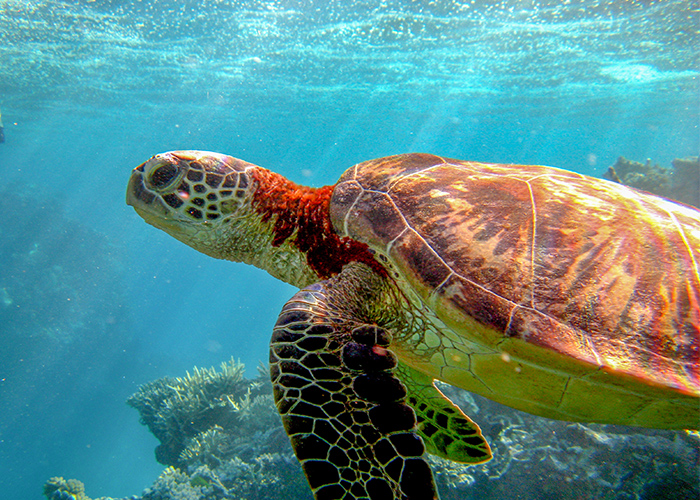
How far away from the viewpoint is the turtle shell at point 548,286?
1324 millimetres

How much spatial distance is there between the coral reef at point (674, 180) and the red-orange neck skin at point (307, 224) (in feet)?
27.4

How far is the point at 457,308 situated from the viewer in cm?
144

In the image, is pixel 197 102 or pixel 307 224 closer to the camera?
pixel 307 224

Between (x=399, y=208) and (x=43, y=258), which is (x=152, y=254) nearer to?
(x=43, y=258)

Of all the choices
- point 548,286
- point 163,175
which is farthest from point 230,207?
point 548,286

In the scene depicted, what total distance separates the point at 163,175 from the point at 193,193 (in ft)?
0.70

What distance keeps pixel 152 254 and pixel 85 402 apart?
3941cm

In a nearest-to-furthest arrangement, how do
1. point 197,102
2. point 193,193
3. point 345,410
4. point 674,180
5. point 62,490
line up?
point 345,410
point 193,193
point 62,490
point 674,180
point 197,102

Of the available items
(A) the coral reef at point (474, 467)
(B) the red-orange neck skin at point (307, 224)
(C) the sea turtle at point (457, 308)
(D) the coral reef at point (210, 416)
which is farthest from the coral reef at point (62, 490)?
(B) the red-orange neck skin at point (307, 224)

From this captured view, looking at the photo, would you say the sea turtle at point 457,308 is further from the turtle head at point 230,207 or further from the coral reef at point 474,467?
the coral reef at point 474,467

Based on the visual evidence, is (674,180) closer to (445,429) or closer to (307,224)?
(445,429)

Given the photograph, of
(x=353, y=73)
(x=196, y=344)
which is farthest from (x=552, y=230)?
(x=196, y=344)

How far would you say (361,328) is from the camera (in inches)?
61.6

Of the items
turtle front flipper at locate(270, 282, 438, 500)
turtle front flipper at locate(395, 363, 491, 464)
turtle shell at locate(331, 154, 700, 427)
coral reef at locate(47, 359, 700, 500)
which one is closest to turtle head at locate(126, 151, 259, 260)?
turtle shell at locate(331, 154, 700, 427)
